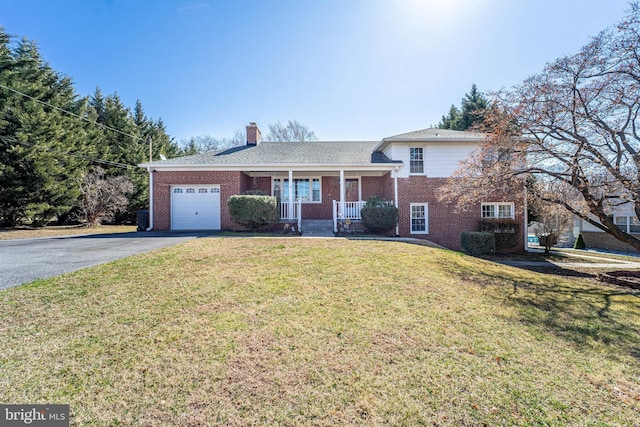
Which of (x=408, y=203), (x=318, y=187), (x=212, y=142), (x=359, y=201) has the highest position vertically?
(x=212, y=142)

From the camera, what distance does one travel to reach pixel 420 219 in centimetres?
1388

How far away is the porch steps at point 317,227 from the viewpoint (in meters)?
13.2

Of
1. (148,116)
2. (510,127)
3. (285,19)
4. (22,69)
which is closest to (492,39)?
(510,127)

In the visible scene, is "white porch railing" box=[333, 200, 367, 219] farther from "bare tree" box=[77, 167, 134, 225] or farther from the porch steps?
"bare tree" box=[77, 167, 134, 225]

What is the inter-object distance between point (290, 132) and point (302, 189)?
2154 cm

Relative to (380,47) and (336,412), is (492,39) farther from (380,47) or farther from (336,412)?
(336,412)

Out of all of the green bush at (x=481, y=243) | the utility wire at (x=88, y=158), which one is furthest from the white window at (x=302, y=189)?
the utility wire at (x=88, y=158)

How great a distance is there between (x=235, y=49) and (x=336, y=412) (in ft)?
42.4

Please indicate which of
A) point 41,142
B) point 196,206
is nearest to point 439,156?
point 196,206

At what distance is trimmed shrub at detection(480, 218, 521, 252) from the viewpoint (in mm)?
13562

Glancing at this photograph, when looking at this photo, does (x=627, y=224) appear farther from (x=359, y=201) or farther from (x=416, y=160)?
(x=359, y=201)

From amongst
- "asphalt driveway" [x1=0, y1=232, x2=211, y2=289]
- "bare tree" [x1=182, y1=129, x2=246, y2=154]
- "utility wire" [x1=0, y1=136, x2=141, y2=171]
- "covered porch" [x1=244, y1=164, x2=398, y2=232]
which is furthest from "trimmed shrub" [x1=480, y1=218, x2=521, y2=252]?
"bare tree" [x1=182, y1=129, x2=246, y2=154]

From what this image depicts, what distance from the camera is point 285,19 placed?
9805 mm

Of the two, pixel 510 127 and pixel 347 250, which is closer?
pixel 347 250
